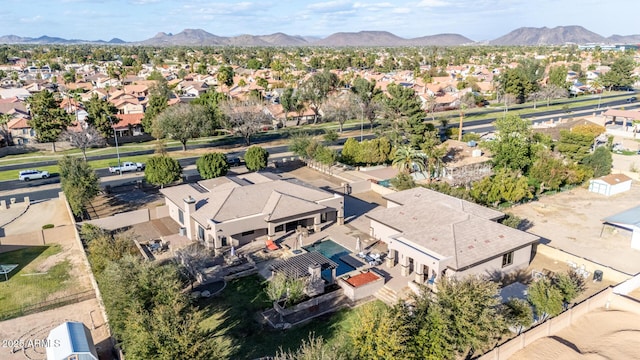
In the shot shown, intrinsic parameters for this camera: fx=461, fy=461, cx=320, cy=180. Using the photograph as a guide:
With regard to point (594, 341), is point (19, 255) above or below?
above

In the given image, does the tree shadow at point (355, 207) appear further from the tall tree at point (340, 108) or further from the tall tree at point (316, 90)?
the tall tree at point (316, 90)

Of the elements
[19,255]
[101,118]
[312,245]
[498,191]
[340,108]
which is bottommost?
[19,255]

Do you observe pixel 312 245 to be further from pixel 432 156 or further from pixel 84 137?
pixel 84 137

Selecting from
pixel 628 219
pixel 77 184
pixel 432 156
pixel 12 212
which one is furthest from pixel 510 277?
pixel 12 212

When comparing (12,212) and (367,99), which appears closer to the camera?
(12,212)

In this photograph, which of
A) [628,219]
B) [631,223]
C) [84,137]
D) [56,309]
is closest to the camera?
[56,309]

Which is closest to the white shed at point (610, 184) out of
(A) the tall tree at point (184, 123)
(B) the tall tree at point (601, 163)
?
(B) the tall tree at point (601, 163)
